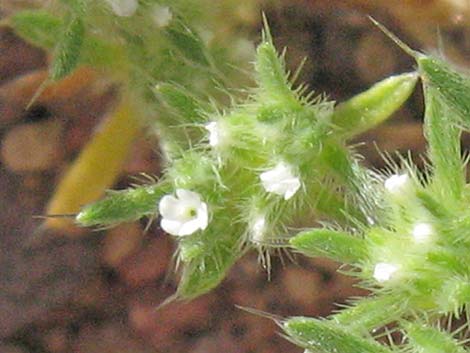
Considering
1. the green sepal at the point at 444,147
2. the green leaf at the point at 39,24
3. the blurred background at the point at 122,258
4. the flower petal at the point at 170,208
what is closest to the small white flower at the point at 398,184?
the green sepal at the point at 444,147

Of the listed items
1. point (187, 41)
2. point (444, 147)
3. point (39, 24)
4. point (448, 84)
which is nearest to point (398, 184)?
point (444, 147)

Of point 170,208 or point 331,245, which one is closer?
A: point 331,245

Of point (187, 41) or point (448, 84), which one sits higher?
point (448, 84)

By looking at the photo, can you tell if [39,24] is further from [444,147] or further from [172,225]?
[444,147]

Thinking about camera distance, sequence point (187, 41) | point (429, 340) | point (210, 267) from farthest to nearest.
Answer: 1. point (187, 41)
2. point (210, 267)
3. point (429, 340)

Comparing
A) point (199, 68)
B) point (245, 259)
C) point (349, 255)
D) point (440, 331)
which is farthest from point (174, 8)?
point (245, 259)

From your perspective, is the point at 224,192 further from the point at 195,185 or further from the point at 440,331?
the point at 440,331
